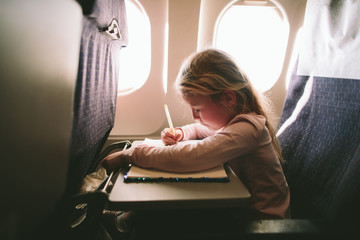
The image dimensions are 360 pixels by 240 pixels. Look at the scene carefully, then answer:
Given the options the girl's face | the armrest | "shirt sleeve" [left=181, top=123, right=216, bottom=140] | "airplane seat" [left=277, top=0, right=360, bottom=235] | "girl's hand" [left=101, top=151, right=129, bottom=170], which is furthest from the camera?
"shirt sleeve" [left=181, top=123, right=216, bottom=140]

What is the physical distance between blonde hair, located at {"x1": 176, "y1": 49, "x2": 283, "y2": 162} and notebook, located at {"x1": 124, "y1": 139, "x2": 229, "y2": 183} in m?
0.34

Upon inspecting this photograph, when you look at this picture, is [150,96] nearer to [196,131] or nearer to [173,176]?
[196,131]

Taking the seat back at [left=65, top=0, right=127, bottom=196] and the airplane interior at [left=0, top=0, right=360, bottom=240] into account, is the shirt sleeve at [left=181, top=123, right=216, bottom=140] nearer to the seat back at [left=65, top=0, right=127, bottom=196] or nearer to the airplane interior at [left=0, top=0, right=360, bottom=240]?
the airplane interior at [left=0, top=0, right=360, bottom=240]

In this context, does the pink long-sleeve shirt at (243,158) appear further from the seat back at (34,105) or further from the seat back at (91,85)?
the seat back at (34,105)

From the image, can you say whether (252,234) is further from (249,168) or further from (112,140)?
(112,140)

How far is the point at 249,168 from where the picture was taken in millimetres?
778

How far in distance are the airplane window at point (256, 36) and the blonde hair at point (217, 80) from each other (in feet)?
1.40

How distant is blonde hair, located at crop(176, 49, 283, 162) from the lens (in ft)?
2.68

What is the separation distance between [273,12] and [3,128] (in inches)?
59.2

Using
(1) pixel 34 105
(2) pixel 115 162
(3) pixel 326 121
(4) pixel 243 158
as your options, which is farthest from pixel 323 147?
(1) pixel 34 105

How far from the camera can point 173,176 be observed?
24.6 inches

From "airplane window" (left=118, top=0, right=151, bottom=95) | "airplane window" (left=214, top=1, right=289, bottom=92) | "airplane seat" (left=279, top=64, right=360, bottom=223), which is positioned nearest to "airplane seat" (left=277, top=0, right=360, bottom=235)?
"airplane seat" (left=279, top=64, right=360, bottom=223)

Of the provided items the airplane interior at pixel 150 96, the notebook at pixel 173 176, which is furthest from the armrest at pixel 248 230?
the notebook at pixel 173 176

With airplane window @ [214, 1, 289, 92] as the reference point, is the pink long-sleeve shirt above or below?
below
